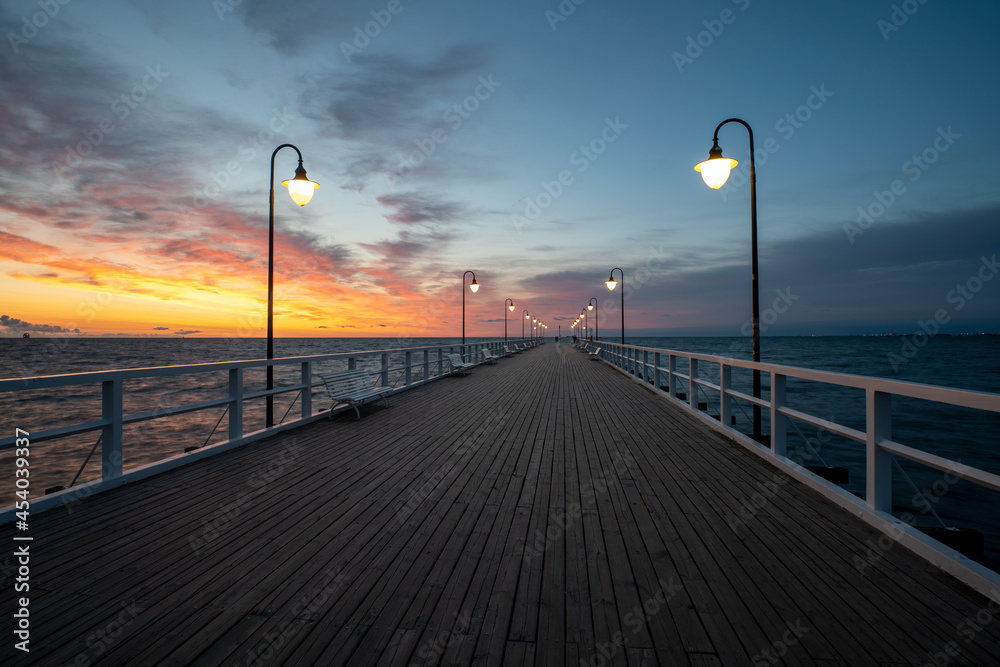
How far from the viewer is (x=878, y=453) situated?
2.93 meters

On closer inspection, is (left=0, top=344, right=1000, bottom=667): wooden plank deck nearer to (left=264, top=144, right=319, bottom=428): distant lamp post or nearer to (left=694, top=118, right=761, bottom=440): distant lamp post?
(left=694, top=118, right=761, bottom=440): distant lamp post

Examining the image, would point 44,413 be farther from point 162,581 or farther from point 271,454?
point 162,581

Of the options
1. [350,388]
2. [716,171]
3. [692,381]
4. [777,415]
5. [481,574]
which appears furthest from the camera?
[350,388]

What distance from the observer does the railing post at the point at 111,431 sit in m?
3.65

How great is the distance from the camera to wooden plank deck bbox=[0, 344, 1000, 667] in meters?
1.89

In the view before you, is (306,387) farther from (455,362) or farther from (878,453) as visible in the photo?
(455,362)

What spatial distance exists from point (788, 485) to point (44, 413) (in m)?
35.7

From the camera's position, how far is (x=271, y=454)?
4.86 m

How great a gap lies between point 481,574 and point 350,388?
5296mm
